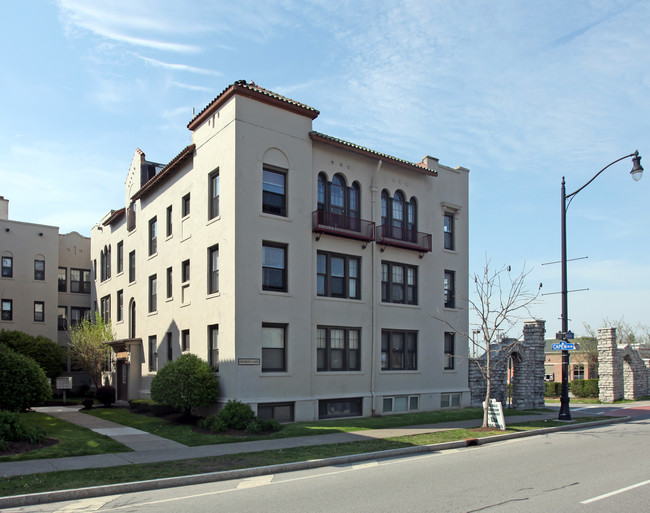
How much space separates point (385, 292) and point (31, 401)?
13.8 m

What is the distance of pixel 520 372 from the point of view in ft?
94.4

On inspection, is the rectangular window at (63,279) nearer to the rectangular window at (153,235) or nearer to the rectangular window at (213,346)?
the rectangular window at (153,235)

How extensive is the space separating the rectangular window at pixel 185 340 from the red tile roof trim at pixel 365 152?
9.38m

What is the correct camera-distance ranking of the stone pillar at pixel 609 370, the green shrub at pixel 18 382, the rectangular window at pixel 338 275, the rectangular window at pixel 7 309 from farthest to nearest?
the rectangular window at pixel 7 309 → the stone pillar at pixel 609 370 → the rectangular window at pixel 338 275 → the green shrub at pixel 18 382

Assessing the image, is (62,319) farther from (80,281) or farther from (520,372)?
(520,372)

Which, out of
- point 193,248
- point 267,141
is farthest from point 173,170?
point 267,141

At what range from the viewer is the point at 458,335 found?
2767 centimetres

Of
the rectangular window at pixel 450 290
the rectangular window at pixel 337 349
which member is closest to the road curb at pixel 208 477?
the rectangular window at pixel 337 349

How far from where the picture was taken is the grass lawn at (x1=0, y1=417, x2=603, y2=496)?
10.6 metres

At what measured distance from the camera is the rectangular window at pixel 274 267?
69.7 feet

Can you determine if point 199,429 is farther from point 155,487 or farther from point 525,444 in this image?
point 525,444

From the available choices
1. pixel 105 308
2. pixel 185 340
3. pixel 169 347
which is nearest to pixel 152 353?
pixel 169 347

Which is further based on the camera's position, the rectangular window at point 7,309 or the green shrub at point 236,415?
the rectangular window at point 7,309

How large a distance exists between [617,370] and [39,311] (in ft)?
121
